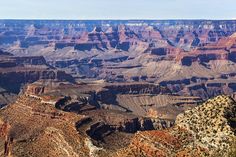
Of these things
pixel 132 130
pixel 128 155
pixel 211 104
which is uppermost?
pixel 211 104

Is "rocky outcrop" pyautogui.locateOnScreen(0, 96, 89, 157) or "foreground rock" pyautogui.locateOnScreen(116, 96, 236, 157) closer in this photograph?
"foreground rock" pyautogui.locateOnScreen(116, 96, 236, 157)

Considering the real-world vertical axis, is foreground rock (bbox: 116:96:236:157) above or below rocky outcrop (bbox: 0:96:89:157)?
above

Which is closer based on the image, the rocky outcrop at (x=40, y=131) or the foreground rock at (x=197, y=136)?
the foreground rock at (x=197, y=136)

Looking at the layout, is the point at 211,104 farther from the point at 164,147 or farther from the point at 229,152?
the point at 229,152

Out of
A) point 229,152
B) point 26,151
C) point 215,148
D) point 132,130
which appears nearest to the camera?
point 229,152

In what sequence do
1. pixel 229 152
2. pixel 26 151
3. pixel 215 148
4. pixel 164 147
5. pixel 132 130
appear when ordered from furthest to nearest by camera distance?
pixel 132 130, pixel 26 151, pixel 164 147, pixel 215 148, pixel 229 152

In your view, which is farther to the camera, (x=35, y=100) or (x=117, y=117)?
(x=117, y=117)

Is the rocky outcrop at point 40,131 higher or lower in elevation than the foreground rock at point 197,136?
lower

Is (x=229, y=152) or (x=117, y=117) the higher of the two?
(x=229, y=152)

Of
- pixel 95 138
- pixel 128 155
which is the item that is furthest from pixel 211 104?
pixel 95 138

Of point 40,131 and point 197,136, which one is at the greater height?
point 197,136

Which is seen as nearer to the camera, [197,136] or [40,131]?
[197,136]
